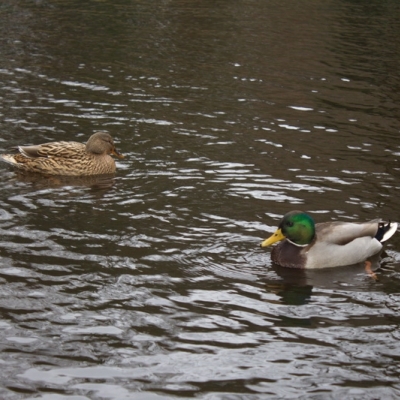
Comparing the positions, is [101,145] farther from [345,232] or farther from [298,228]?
[345,232]

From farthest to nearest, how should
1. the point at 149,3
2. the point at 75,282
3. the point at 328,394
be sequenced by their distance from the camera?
the point at 149,3 → the point at 75,282 → the point at 328,394

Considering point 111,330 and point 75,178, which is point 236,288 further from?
point 75,178

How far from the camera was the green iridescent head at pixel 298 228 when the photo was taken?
10.8m

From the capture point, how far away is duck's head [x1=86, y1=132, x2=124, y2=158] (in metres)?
14.1

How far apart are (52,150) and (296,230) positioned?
4.88 metres

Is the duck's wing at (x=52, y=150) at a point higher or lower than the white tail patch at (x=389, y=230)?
higher

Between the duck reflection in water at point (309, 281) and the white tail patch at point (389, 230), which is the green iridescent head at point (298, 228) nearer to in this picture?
the duck reflection in water at point (309, 281)

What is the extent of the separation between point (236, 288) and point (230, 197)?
10.1ft

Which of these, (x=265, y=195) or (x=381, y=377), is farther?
(x=265, y=195)

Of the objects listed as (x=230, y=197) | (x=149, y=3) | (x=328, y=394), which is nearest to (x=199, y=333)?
(x=328, y=394)

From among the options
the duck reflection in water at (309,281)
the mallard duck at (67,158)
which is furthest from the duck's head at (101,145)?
the duck reflection in water at (309,281)

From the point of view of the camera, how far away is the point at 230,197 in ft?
41.8

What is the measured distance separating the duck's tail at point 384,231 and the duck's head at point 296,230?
0.86m

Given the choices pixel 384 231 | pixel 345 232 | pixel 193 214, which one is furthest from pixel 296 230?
pixel 193 214
